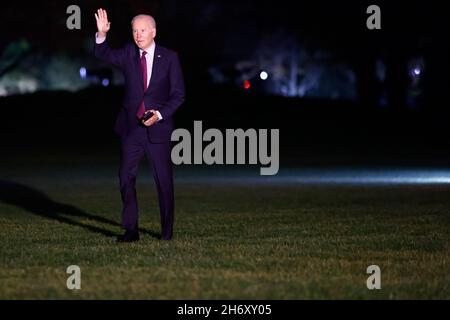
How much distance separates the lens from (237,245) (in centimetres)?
1327

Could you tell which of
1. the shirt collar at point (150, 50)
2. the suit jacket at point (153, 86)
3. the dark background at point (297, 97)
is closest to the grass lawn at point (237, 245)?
the suit jacket at point (153, 86)

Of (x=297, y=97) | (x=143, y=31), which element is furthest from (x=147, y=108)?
(x=297, y=97)

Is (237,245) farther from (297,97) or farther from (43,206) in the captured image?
(297,97)

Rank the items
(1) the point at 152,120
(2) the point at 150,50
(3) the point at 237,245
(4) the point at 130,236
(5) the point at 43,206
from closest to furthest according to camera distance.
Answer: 1. (1) the point at 152,120
2. (2) the point at 150,50
3. (3) the point at 237,245
4. (4) the point at 130,236
5. (5) the point at 43,206

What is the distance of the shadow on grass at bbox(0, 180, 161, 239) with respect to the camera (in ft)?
52.0

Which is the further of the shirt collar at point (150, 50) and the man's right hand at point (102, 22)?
the shirt collar at point (150, 50)

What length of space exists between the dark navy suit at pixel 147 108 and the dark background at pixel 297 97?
20.1 m

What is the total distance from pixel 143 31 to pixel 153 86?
65 cm

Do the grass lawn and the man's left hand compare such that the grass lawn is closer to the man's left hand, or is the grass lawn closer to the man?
the man

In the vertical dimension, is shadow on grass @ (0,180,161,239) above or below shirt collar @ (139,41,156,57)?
below

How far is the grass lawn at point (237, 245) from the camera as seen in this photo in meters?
10.1

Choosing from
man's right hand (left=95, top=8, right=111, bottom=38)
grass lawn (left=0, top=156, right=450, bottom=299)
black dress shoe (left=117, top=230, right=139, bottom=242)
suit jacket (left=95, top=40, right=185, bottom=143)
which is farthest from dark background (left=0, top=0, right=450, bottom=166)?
man's right hand (left=95, top=8, right=111, bottom=38)

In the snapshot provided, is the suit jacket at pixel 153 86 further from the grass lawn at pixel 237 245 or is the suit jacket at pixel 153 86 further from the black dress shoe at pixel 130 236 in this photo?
the grass lawn at pixel 237 245

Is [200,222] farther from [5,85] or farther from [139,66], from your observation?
[5,85]
